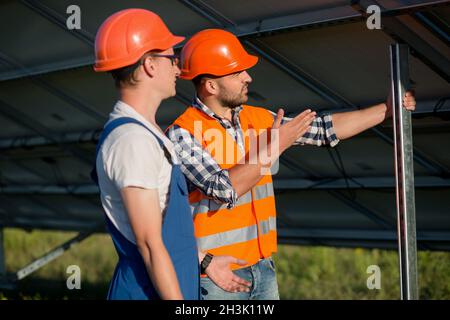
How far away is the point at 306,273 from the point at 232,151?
26.1ft

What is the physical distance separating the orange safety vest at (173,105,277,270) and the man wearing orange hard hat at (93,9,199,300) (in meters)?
0.94

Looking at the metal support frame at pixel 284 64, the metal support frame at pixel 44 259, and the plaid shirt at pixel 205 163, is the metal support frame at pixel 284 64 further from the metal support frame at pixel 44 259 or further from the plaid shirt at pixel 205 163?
the metal support frame at pixel 44 259

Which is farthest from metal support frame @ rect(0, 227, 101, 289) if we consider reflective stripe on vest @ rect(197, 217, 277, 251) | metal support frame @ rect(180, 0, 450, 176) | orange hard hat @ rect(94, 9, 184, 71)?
orange hard hat @ rect(94, 9, 184, 71)

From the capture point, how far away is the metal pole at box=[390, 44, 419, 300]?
4266 mm

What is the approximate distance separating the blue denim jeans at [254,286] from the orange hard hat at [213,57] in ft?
3.51

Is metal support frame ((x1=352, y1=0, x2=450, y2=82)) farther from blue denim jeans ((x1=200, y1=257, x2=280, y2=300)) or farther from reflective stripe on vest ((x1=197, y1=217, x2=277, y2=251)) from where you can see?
blue denim jeans ((x1=200, y1=257, x2=280, y2=300))

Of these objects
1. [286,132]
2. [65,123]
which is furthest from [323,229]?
[286,132]

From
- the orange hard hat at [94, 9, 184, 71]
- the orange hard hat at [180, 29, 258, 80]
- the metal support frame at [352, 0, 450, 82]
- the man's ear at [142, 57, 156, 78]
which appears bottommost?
the man's ear at [142, 57, 156, 78]

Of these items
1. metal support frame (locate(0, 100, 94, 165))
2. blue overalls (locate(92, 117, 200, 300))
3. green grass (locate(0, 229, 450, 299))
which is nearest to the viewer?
blue overalls (locate(92, 117, 200, 300))

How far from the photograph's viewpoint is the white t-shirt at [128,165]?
2.93m

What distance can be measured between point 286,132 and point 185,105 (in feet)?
9.85

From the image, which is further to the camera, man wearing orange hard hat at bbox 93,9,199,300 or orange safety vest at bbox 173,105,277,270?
orange safety vest at bbox 173,105,277,270

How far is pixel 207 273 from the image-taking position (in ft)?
12.9

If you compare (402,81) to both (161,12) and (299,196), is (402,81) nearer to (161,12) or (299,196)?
(161,12)
